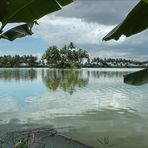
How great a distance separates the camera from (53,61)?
80375 mm

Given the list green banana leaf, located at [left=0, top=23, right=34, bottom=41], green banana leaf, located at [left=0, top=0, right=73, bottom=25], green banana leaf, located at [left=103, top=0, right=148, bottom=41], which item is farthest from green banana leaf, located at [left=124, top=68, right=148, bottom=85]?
green banana leaf, located at [left=0, top=23, right=34, bottom=41]

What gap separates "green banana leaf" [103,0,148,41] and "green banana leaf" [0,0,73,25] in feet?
1.95

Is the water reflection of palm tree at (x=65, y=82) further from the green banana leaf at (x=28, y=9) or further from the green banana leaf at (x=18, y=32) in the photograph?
the green banana leaf at (x=28, y=9)

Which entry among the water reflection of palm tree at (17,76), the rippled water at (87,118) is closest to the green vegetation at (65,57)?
the water reflection of palm tree at (17,76)

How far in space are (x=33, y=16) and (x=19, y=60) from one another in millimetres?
90365

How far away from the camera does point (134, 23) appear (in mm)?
3500

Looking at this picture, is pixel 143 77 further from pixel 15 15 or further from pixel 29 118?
pixel 29 118

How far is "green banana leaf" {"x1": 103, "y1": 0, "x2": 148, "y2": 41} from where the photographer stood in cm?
346

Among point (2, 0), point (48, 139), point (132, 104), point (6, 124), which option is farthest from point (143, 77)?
point (132, 104)

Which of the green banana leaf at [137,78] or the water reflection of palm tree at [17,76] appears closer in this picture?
the green banana leaf at [137,78]

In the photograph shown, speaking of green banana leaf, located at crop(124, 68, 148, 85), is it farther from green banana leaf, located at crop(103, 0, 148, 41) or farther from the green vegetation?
the green vegetation

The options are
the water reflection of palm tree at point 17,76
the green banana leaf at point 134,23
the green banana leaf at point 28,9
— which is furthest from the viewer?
the water reflection of palm tree at point 17,76

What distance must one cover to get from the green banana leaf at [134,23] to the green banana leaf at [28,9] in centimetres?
59

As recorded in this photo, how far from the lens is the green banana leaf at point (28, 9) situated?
2.94 metres
